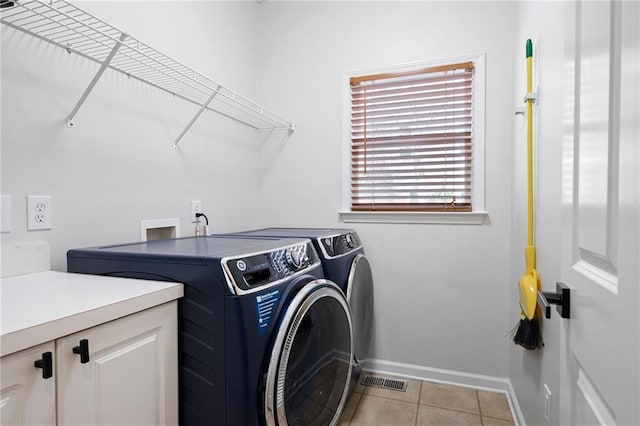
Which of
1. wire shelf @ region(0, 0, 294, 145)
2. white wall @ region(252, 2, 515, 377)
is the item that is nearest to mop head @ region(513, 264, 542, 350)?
white wall @ region(252, 2, 515, 377)

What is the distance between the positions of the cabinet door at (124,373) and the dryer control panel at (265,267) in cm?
21

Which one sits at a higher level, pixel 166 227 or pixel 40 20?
pixel 40 20

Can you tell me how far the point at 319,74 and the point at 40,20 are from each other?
64.5 inches

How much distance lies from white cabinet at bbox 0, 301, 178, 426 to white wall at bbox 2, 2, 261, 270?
64cm

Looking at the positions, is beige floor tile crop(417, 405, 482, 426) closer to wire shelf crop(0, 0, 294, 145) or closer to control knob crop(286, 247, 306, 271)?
control knob crop(286, 247, 306, 271)

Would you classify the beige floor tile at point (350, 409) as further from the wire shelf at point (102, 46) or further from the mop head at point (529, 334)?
the wire shelf at point (102, 46)

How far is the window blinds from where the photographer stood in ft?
7.08

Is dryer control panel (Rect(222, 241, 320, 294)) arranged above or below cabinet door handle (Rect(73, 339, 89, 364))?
above

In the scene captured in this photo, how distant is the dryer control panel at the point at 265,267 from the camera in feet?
3.38

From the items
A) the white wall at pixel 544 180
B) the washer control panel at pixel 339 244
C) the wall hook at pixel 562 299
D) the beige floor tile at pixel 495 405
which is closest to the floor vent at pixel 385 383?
the beige floor tile at pixel 495 405

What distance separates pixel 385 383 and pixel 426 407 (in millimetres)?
313

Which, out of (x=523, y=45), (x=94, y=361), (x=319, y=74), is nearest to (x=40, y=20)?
(x=94, y=361)

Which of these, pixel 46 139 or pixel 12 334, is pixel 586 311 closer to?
pixel 12 334

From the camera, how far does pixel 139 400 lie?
36.4 inches
